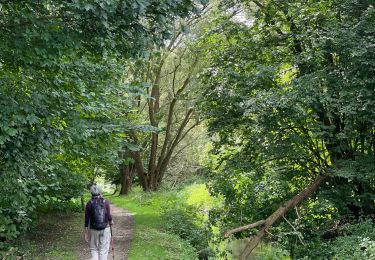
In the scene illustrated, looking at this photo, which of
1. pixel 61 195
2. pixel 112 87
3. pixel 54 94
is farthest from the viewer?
pixel 61 195

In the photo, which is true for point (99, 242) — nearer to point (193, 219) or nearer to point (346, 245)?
point (346, 245)

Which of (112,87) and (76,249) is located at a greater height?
(112,87)

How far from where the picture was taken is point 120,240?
41.3 ft

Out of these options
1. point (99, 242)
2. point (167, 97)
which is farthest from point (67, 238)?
point (167, 97)

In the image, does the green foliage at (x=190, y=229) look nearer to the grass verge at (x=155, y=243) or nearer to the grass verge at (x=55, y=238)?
the grass verge at (x=155, y=243)

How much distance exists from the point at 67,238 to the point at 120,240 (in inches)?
72.4

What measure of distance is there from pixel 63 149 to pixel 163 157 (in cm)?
2018

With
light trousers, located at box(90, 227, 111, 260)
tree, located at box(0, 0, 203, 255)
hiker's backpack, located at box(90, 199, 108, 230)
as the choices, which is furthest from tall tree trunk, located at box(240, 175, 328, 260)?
tree, located at box(0, 0, 203, 255)

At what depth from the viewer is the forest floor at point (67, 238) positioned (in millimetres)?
10359

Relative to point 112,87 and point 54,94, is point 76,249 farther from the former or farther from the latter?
point 54,94

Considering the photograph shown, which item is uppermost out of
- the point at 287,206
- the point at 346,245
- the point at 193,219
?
the point at 287,206

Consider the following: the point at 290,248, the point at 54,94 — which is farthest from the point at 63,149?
the point at 290,248

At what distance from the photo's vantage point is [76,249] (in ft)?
36.6

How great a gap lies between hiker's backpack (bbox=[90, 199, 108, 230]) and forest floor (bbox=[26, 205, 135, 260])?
3.93ft
